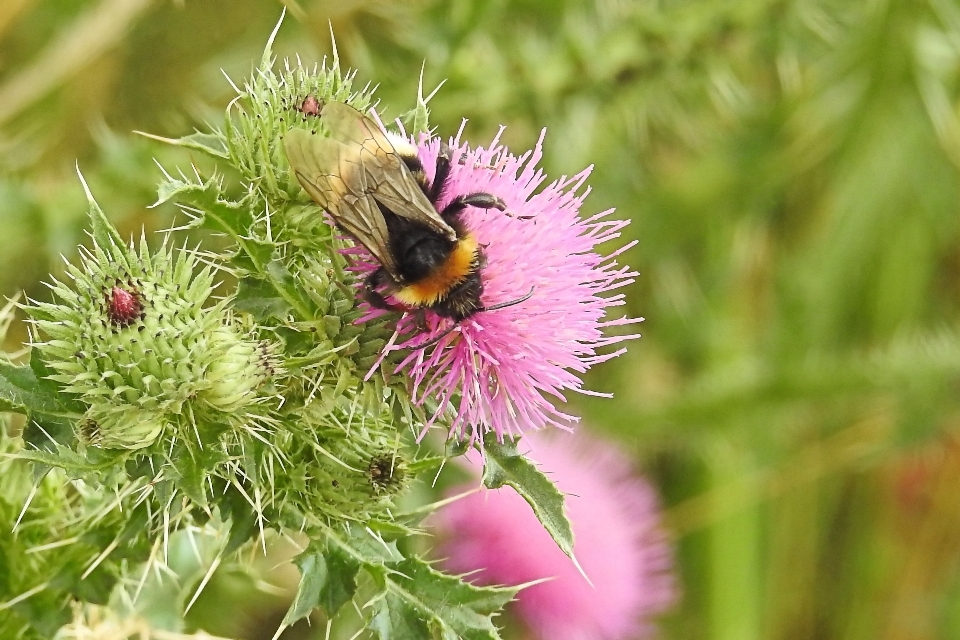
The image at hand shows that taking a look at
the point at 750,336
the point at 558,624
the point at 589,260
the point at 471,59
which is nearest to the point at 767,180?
the point at 750,336

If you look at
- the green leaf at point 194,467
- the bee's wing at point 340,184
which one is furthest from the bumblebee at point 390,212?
the green leaf at point 194,467

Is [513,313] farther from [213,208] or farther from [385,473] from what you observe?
[213,208]

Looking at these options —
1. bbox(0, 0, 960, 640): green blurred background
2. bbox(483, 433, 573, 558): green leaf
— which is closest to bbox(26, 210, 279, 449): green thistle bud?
bbox(483, 433, 573, 558): green leaf

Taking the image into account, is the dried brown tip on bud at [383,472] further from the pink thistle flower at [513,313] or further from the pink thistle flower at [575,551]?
the pink thistle flower at [575,551]

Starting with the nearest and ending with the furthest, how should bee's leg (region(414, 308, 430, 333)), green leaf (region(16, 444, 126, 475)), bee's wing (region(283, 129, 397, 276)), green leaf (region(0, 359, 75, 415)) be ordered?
green leaf (region(16, 444, 126, 475)), green leaf (region(0, 359, 75, 415)), bee's wing (region(283, 129, 397, 276)), bee's leg (region(414, 308, 430, 333))

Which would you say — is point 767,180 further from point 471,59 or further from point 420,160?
point 420,160

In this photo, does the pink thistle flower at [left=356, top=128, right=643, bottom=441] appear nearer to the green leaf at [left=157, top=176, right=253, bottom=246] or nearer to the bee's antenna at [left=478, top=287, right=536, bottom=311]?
the bee's antenna at [left=478, top=287, right=536, bottom=311]

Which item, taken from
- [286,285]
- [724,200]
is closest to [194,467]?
[286,285]
